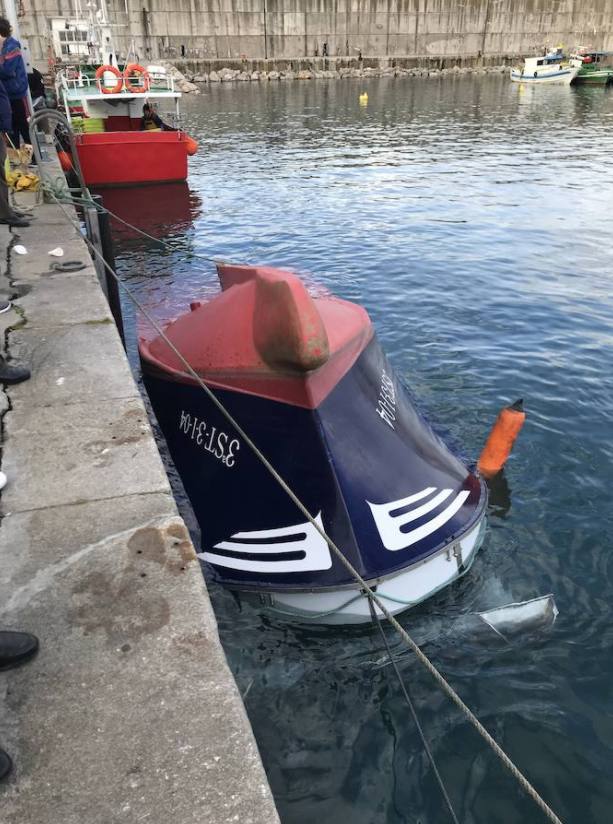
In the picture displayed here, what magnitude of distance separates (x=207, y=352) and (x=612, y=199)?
17.7 meters

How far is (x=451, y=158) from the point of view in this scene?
25.1 m

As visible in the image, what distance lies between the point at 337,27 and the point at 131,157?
62.7 metres

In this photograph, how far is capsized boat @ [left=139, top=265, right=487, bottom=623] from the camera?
3895 mm

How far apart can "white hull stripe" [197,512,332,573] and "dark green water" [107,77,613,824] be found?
499 mm

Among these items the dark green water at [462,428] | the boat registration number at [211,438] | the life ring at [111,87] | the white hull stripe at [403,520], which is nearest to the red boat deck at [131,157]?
the dark green water at [462,428]

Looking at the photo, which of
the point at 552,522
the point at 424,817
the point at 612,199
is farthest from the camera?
the point at 612,199

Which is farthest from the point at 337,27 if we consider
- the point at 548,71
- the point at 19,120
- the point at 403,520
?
the point at 403,520

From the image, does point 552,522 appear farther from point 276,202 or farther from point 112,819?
point 276,202

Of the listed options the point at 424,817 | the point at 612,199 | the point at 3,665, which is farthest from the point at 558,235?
the point at 3,665

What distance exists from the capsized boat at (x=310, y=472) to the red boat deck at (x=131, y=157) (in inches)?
636

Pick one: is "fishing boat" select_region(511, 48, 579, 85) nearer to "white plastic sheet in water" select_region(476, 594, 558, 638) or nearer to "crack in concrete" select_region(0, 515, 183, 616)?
"white plastic sheet in water" select_region(476, 594, 558, 638)

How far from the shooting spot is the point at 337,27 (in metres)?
69.2

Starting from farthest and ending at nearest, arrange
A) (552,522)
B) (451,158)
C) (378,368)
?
1. (451,158)
2. (552,522)
3. (378,368)

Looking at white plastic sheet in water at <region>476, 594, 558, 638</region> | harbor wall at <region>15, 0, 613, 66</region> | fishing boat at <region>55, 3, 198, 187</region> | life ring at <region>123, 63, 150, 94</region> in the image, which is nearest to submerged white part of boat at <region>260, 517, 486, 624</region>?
white plastic sheet in water at <region>476, 594, 558, 638</region>
